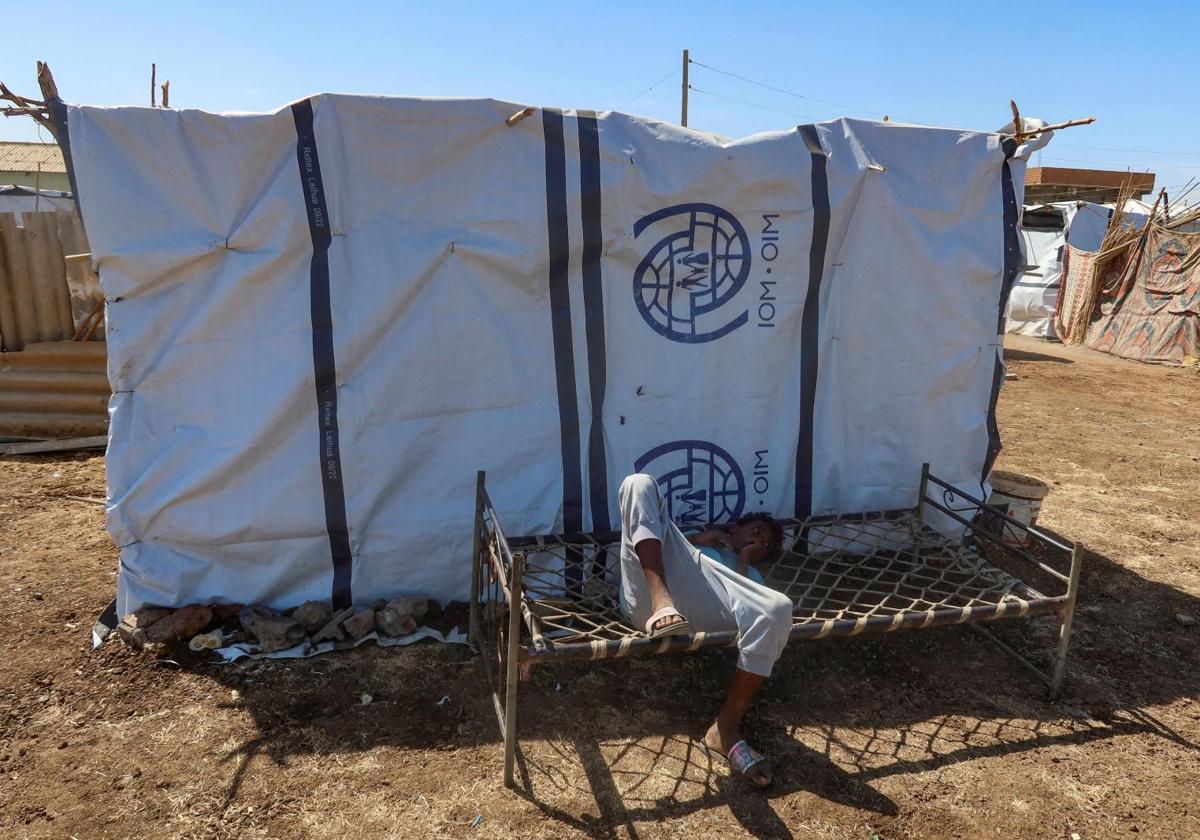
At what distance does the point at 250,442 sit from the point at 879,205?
3.21 m

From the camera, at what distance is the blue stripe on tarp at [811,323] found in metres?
3.95

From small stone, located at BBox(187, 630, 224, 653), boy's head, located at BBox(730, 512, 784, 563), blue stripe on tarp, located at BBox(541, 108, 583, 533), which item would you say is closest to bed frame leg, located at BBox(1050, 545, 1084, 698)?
boy's head, located at BBox(730, 512, 784, 563)

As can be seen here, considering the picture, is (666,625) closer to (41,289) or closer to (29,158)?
(41,289)

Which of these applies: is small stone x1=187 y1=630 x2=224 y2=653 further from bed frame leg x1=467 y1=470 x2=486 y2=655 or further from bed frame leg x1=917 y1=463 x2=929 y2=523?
bed frame leg x1=917 y1=463 x2=929 y2=523

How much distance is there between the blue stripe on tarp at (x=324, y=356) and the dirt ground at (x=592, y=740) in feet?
1.62

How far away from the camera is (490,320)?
3693 millimetres

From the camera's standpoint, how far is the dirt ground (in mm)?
2607

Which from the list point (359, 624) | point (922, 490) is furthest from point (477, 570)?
point (922, 490)

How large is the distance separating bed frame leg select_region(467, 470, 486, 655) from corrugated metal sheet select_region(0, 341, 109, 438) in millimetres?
4369

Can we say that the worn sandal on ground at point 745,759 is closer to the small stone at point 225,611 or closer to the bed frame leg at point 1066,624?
the bed frame leg at point 1066,624

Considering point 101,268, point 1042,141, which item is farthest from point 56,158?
point 1042,141

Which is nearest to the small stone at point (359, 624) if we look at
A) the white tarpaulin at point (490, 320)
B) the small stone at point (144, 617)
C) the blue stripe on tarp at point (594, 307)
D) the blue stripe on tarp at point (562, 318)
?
the white tarpaulin at point (490, 320)

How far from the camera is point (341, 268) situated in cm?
353

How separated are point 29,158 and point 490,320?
29.6m
